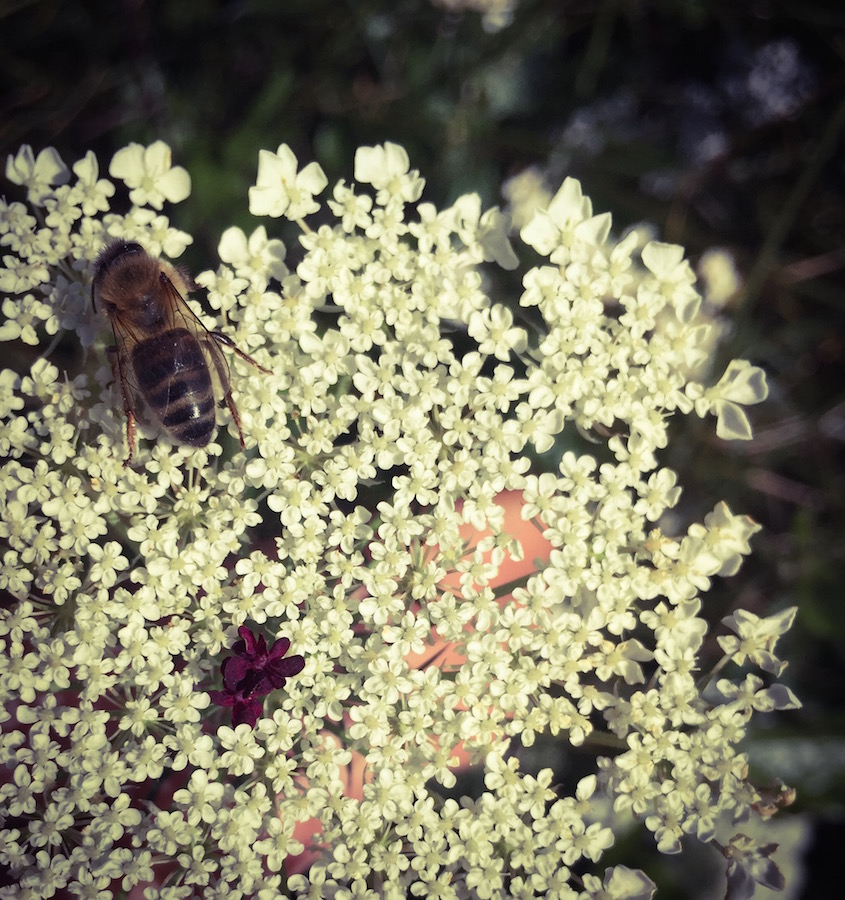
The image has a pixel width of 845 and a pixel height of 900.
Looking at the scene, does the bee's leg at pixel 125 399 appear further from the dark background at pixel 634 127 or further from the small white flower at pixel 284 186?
the dark background at pixel 634 127

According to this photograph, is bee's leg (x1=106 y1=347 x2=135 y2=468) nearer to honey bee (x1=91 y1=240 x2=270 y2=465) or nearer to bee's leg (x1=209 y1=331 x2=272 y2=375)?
honey bee (x1=91 y1=240 x2=270 y2=465)

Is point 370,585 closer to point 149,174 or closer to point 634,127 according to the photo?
point 149,174

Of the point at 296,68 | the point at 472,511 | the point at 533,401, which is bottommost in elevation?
the point at 472,511

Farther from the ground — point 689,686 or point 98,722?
point 98,722

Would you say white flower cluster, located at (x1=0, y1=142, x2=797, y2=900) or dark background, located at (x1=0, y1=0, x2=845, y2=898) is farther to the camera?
dark background, located at (x1=0, y1=0, x2=845, y2=898)

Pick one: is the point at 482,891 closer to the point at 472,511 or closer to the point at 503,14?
the point at 472,511

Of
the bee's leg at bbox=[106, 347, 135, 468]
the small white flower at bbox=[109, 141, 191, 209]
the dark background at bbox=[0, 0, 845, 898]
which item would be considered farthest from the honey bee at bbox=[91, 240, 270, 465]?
the dark background at bbox=[0, 0, 845, 898]

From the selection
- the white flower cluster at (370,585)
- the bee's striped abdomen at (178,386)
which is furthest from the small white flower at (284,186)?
the bee's striped abdomen at (178,386)

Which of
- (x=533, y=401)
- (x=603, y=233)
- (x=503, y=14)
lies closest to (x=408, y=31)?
(x=503, y=14)
